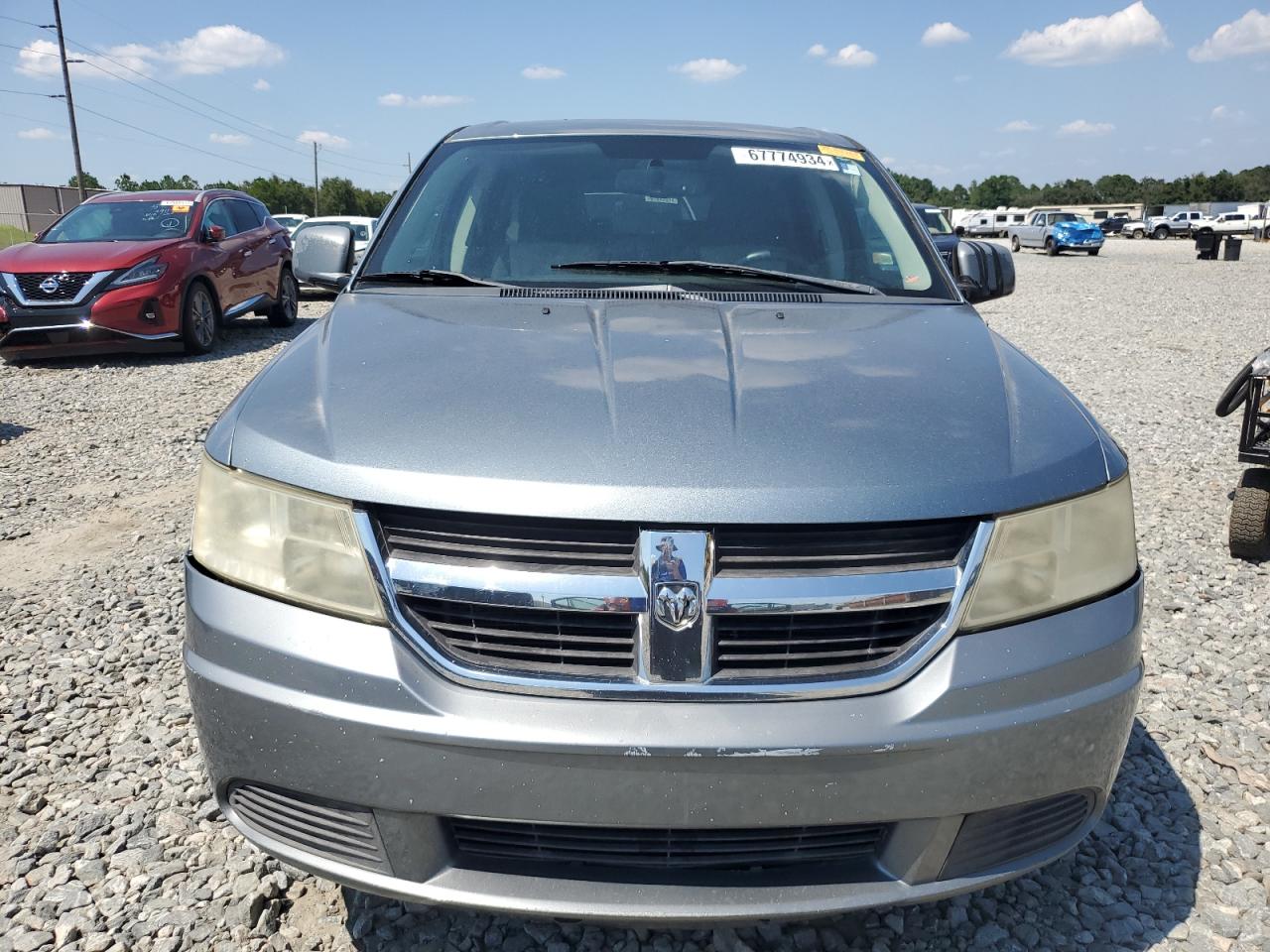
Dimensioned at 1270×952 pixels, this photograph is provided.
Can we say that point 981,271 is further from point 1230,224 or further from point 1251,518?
point 1230,224

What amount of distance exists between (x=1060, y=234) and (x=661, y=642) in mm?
40734

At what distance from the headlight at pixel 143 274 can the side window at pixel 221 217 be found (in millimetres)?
1182

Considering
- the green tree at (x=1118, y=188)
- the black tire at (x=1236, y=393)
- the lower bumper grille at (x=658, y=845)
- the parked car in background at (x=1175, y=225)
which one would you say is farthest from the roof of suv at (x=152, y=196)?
the green tree at (x=1118, y=188)

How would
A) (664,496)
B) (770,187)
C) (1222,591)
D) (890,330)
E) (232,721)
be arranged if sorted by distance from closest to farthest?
(664,496), (232,721), (890,330), (770,187), (1222,591)

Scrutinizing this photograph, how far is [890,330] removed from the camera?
2301 mm

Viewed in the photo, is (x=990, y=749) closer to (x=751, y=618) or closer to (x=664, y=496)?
(x=751, y=618)

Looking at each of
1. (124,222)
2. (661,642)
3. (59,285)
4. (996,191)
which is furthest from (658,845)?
(996,191)

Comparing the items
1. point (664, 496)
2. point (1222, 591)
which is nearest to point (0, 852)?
point (664, 496)

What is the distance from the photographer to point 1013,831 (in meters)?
1.70

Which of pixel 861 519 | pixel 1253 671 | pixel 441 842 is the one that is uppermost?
pixel 861 519

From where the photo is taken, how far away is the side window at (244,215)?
11719 millimetres

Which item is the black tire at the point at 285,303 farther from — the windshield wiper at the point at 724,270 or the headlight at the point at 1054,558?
the headlight at the point at 1054,558

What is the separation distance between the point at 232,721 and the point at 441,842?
41 cm

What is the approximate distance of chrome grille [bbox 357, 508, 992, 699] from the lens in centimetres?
155
